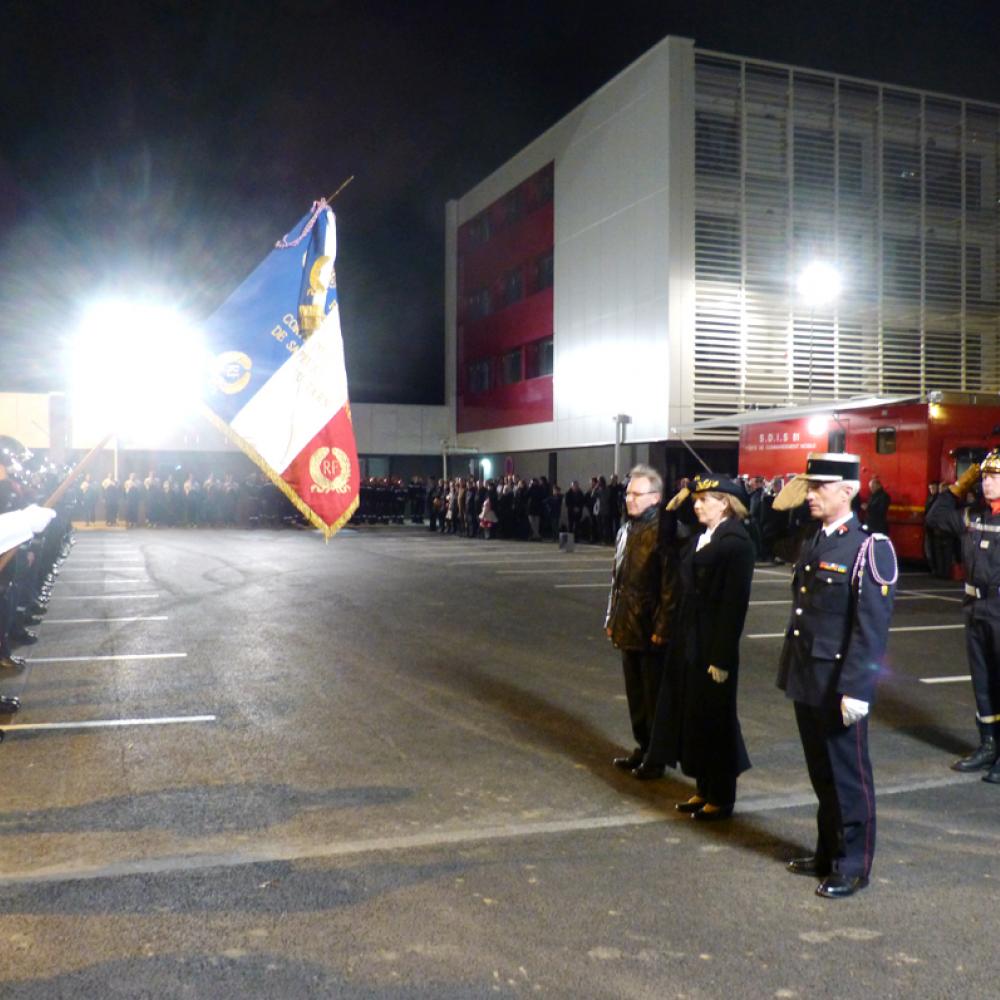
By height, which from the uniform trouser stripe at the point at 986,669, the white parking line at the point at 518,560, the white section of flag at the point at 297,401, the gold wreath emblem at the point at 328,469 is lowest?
the white parking line at the point at 518,560

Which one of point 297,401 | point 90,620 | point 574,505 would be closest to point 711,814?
point 297,401

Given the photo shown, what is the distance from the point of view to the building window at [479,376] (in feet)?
139

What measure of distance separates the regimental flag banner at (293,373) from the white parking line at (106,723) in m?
2.42

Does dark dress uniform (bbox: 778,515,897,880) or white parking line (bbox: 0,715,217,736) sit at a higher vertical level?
dark dress uniform (bbox: 778,515,897,880)

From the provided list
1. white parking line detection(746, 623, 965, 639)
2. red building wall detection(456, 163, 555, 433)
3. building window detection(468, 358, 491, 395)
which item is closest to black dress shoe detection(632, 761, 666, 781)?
white parking line detection(746, 623, 965, 639)

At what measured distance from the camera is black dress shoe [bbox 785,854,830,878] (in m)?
4.75

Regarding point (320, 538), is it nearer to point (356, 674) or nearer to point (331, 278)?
point (356, 674)

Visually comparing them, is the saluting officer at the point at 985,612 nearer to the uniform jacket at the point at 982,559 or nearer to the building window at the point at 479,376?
the uniform jacket at the point at 982,559

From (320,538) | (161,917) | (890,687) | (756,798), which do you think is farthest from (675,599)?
(320,538)

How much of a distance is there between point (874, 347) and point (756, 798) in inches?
1065

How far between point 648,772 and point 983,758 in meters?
2.26

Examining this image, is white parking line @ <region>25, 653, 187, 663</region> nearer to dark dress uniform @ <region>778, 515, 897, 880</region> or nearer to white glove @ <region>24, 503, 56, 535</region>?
white glove @ <region>24, 503, 56, 535</region>

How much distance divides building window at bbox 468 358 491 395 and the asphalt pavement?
32.1 meters

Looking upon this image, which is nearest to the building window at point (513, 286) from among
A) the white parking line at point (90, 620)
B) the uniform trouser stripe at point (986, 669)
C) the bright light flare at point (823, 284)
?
the bright light flare at point (823, 284)
